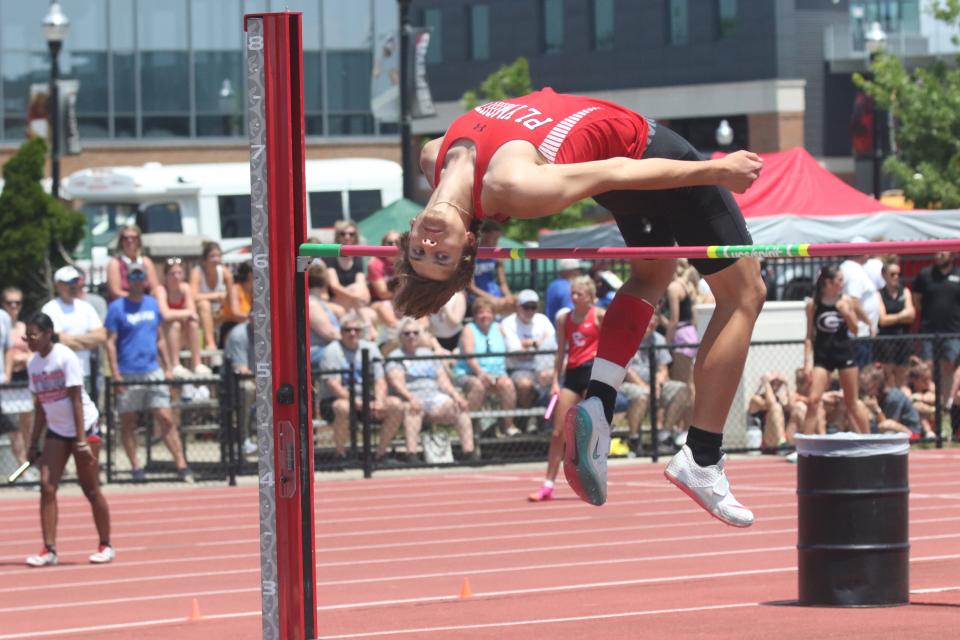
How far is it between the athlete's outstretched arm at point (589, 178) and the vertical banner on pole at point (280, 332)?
2.78ft

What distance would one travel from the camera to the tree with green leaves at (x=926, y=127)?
33.1 m

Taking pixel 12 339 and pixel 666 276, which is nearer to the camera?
pixel 666 276

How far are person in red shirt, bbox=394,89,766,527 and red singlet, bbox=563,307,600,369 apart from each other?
22.1 ft

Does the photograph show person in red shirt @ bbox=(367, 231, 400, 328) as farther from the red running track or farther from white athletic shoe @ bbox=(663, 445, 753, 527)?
white athletic shoe @ bbox=(663, 445, 753, 527)

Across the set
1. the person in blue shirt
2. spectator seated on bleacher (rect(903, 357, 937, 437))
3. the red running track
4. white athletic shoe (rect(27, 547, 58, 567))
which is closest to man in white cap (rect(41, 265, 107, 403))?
the person in blue shirt

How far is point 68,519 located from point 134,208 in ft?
47.8

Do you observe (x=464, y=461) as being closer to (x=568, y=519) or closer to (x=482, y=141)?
(x=568, y=519)

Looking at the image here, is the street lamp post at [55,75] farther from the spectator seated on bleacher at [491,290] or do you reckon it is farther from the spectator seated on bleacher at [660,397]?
the spectator seated on bleacher at [660,397]

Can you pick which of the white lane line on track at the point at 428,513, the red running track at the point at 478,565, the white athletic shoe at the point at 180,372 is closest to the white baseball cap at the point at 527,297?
the red running track at the point at 478,565

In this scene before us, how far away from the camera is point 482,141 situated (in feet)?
17.6

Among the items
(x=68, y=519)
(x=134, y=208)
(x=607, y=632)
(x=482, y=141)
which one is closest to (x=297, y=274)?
(x=482, y=141)

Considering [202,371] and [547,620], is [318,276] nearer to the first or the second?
[202,371]

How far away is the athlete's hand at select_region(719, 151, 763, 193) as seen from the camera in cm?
532

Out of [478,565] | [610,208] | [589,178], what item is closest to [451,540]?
[478,565]
